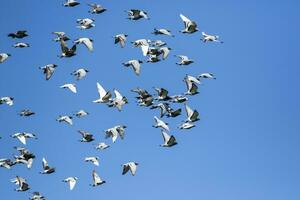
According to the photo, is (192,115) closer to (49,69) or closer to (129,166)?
(129,166)

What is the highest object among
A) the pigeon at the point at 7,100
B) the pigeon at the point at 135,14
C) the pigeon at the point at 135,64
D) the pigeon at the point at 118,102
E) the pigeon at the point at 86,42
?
the pigeon at the point at 135,14

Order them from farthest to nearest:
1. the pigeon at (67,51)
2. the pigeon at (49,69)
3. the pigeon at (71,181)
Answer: the pigeon at (71,181) → the pigeon at (49,69) → the pigeon at (67,51)

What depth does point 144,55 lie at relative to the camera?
79.4m

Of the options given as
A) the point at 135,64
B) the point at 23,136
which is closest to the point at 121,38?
the point at 135,64

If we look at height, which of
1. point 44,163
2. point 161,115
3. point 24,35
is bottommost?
point 44,163

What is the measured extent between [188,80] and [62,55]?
38.3 ft

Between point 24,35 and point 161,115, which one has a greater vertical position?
point 24,35

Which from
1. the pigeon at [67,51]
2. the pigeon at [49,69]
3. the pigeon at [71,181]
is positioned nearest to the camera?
the pigeon at [67,51]

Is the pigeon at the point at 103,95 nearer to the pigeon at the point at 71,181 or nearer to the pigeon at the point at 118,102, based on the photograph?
the pigeon at the point at 118,102

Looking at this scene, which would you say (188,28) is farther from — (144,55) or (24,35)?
(24,35)

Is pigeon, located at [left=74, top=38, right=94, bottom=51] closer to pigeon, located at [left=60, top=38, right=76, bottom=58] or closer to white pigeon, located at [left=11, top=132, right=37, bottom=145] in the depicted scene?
pigeon, located at [left=60, top=38, right=76, bottom=58]

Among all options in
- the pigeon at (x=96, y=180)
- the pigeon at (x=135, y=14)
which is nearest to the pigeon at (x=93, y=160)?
the pigeon at (x=96, y=180)

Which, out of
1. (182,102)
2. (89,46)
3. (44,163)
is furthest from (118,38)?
(44,163)

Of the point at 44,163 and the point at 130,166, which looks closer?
the point at 130,166
